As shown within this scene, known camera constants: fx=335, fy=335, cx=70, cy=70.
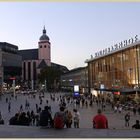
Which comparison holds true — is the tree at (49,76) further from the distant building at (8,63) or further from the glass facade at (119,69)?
the glass facade at (119,69)

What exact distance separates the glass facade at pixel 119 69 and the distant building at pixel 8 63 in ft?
205

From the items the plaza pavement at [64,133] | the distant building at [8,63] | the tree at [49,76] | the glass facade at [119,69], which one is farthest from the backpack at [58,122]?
the tree at [49,76]

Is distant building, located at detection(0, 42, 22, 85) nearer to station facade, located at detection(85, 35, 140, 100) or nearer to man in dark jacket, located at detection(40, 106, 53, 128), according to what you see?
station facade, located at detection(85, 35, 140, 100)

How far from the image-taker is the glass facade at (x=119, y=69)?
64750 mm

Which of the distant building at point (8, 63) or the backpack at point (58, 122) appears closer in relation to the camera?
the backpack at point (58, 122)

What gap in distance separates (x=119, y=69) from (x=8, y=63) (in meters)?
93.6

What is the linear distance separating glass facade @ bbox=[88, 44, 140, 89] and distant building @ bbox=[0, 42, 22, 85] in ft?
205

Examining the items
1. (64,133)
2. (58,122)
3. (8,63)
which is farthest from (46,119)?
(8,63)

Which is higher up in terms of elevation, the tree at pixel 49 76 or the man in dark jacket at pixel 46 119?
the tree at pixel 49 76

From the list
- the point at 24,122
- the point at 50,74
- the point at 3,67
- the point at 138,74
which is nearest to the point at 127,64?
the point at 138,74

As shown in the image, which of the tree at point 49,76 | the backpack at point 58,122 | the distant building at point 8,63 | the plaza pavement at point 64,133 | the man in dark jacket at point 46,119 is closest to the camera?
the plaza pavement at point 64,133

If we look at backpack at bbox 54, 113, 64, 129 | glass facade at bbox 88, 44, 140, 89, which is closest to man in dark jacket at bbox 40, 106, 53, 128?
backpack at bbox 54, 113, 64, 129

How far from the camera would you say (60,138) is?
12.7m

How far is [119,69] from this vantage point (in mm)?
75000
